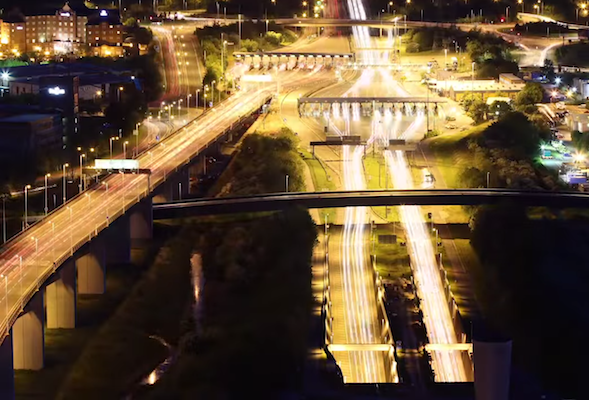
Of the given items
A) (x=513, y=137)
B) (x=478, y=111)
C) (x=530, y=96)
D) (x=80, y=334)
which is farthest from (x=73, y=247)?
(x=530, y=96)

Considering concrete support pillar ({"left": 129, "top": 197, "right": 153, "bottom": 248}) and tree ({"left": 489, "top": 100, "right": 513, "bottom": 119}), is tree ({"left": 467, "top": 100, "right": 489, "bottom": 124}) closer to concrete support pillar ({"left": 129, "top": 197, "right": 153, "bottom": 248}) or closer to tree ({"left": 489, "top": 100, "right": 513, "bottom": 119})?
tree ({"left": 489, "top": 100, "right": 513, "bottom": 119})

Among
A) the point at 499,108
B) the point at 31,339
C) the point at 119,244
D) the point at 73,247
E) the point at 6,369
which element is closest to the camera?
the point at 6,369

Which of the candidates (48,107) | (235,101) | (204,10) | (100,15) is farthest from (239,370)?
(204,10)

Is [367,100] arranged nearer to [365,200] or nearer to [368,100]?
[368,100]

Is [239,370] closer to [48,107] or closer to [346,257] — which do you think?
[346,257]

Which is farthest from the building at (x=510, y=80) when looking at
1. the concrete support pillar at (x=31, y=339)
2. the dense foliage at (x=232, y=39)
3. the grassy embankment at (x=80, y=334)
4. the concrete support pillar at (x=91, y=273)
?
the concrete support pillar at (x=31, y=339)

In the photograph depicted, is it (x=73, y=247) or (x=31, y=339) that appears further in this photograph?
(x=73, y=247)
